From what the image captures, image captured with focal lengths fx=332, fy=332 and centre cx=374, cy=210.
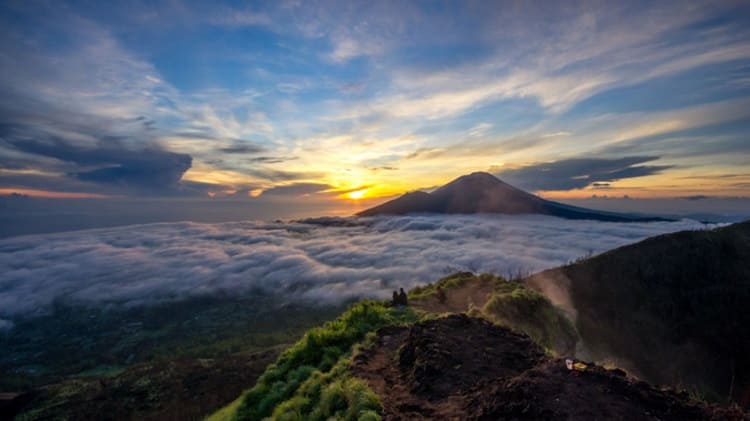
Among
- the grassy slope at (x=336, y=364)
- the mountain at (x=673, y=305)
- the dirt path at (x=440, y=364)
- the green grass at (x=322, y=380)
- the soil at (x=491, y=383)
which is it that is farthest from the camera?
the mountain at (x=673, y=305)

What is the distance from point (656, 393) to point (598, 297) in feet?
222

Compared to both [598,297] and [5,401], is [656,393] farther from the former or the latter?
[5,401]

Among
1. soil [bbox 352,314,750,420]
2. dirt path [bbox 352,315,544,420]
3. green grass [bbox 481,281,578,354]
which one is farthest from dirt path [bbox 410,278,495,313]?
soil [bbox 352,314,750,420]

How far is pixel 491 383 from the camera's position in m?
8.27

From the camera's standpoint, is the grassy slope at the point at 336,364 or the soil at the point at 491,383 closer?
the soil at the point at 491,383

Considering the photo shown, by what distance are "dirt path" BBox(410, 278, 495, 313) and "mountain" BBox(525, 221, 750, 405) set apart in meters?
22.4

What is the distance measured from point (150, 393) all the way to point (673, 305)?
337ft

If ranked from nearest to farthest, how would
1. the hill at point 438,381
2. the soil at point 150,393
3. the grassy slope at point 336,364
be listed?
the hill at point 438,381 < the grassy slope at point 336,364 < the soil at point 150,393

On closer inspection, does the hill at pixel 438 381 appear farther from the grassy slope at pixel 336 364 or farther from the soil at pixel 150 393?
the soil at pixel 150 393

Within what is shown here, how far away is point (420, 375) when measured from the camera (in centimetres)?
941

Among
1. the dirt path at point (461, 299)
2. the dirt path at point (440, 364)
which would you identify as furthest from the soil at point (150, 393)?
the dirt path at point (440, 364)

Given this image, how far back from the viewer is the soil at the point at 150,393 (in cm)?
5522

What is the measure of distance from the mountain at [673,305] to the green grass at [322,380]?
3940 cm

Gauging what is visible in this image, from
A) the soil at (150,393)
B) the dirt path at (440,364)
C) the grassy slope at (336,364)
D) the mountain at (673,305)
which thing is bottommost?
the soil at (150,393)
